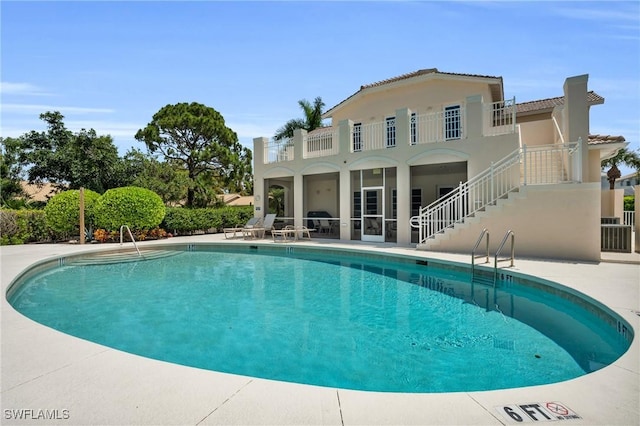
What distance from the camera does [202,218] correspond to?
19.6 meters

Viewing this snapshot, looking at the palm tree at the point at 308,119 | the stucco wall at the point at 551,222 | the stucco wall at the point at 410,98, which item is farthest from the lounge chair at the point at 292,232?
the palm tree at the point at 308,119

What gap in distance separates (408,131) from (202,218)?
12.3 metres

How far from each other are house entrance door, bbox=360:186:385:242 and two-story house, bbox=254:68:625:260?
61mm

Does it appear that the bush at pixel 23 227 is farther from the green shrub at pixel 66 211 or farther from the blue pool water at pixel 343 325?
the blue pool water at pixel 343 325

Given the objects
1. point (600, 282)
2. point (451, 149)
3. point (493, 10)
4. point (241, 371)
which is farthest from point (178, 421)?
point (451, 149)

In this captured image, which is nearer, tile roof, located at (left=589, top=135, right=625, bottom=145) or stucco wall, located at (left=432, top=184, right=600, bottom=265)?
stucco wall, located at (left=432, top=184, right=600, bottom=265)

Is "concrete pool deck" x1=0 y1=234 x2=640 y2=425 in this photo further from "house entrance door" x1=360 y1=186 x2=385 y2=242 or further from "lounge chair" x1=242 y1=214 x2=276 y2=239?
"lounge chair" x1=242 y1=214 x2=276 y2=239

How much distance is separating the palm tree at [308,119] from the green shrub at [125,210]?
44.7 feet

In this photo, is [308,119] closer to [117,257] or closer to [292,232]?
[292,232]

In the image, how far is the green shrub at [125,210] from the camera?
52.3ft

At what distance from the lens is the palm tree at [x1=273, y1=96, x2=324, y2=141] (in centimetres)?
2783

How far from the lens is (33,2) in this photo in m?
9.12

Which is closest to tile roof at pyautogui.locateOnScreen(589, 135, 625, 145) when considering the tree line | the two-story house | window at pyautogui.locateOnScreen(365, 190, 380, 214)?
the two-story house

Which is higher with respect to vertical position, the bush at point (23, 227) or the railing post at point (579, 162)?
the railing post at point (579, 162)
